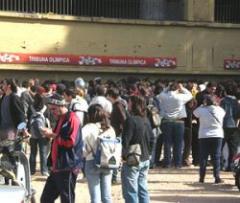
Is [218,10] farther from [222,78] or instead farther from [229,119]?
[229,119]

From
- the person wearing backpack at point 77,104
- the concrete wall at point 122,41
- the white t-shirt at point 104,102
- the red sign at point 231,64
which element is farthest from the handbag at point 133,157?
the red sign at point 231,64

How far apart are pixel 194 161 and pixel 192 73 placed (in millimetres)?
14444

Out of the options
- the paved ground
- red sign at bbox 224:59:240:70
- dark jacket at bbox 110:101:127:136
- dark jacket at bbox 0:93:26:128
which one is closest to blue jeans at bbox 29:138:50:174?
the paved ground

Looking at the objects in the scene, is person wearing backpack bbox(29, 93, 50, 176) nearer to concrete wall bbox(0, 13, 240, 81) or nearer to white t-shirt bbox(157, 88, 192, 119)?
white t-shirt bbox(157, 88, 192, 119)

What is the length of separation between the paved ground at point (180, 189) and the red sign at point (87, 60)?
526 inches

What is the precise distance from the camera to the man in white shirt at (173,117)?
599 inches

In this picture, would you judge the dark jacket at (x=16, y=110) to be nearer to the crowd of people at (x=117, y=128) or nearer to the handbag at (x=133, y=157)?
the crowd of people at (x=117, y=128)

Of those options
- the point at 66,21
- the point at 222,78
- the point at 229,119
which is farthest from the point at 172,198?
the point at 222,78

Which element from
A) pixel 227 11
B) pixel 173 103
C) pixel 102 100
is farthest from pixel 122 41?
pixel 102 100

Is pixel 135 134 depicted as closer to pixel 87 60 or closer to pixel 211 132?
pixel 211 132

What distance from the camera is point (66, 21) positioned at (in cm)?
2819

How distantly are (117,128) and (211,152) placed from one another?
7.24 feet

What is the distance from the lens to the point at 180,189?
1285 cm

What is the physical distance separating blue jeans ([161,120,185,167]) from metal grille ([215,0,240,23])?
16.8 meters
